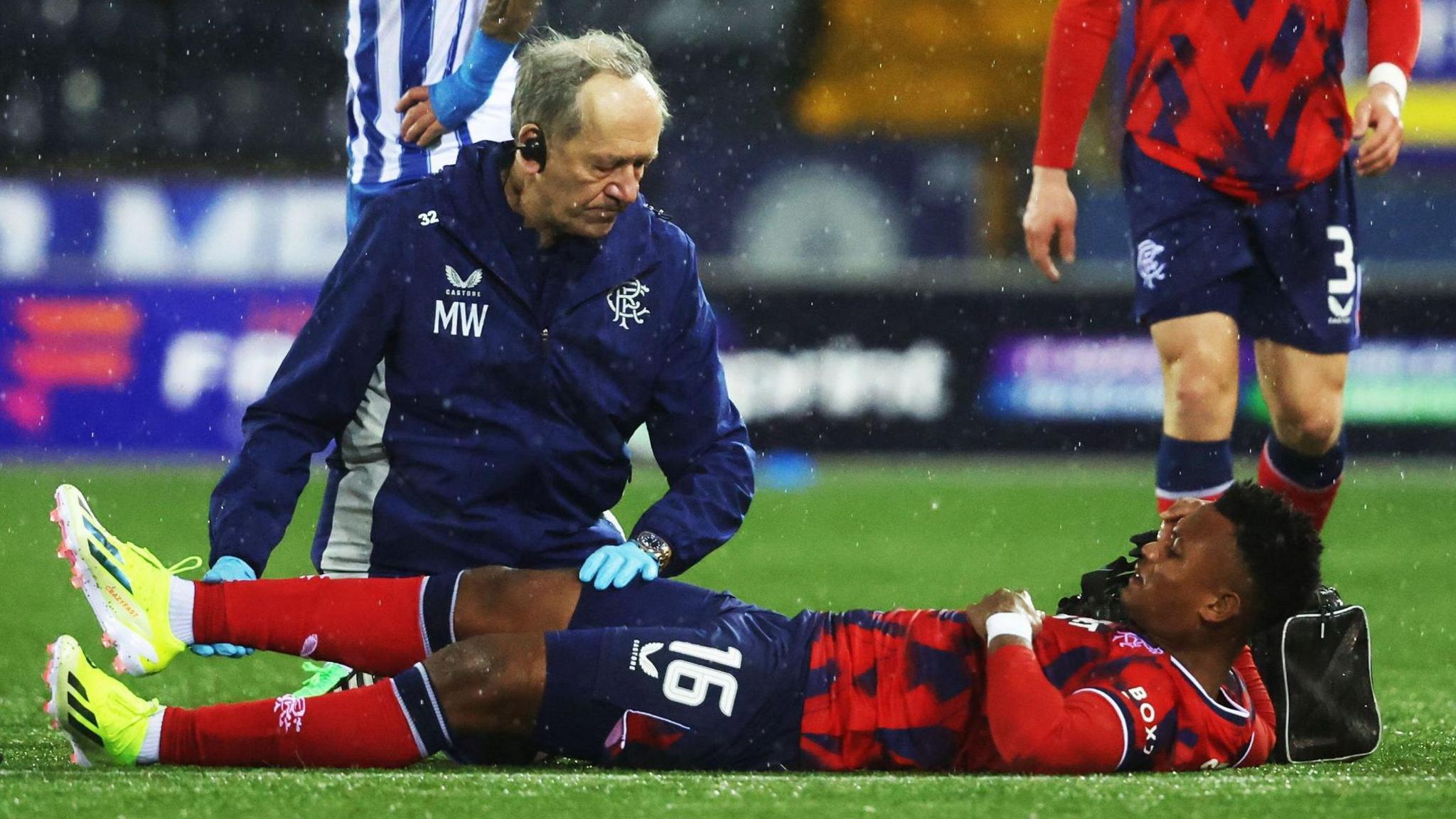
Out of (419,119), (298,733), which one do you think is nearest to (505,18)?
(419,119)

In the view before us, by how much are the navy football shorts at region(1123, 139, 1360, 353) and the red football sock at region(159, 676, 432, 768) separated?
2.28 m

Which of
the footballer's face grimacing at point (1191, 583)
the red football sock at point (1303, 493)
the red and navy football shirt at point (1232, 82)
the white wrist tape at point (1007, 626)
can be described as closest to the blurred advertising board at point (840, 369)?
the red football sock at point (1303, 493)

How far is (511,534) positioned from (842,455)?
689 centimetres

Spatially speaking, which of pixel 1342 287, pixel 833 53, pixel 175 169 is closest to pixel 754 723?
pixel 1342 287

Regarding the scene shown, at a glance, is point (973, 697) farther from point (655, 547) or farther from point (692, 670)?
point (655, 547)

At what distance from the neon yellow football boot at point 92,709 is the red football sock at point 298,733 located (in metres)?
0.04

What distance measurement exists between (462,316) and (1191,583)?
1314mm

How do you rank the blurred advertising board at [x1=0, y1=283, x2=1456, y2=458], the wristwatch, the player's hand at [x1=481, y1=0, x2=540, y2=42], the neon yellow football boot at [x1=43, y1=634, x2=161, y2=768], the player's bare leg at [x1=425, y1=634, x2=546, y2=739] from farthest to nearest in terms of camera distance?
the blurred advertising board at [x1=0, y1=283, x2=1456, y2=458] → the player's hand at [x1=481, y1=0, x2=540, y2=42] → the wristwatch → the player's bare leg at [x1=425, y1=634, x2=546, y2=739] → the neon yellow football boot at [x1=43, y1=634, x2=161, y2=768]

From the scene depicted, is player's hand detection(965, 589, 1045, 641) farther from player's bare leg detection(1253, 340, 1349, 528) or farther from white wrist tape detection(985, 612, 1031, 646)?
player's bare leg detection(1253, 340, 1349, 528)

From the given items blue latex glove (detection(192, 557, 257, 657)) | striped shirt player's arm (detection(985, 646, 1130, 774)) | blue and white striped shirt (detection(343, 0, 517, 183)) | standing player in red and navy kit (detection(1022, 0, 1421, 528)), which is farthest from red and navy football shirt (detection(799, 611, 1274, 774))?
blue and white striped shirt (detection(343, 0, 517, 183))

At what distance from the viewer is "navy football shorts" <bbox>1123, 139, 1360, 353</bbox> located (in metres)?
4.92

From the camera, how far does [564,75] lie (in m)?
3.78

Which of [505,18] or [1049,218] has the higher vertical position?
[505,18]

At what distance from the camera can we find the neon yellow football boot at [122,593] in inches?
135
